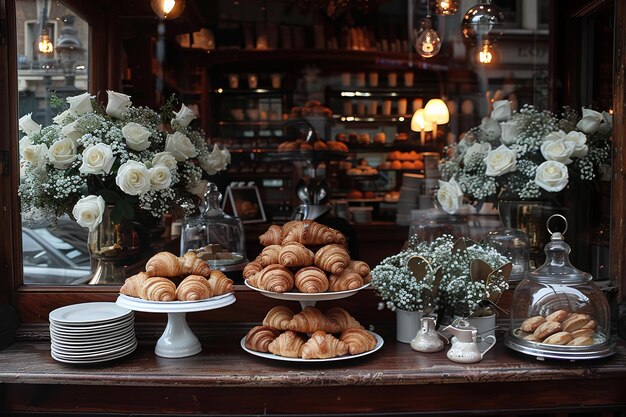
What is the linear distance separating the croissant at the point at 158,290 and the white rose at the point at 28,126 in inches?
33.7

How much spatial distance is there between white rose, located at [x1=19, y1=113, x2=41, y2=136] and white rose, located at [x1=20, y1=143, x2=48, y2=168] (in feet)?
0.39

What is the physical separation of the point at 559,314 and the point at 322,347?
0.78 meters

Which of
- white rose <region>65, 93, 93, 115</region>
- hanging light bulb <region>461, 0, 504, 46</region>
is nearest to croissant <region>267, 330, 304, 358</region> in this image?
white rose <region>65, 93, 93, 115</region>

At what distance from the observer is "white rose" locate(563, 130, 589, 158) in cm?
279

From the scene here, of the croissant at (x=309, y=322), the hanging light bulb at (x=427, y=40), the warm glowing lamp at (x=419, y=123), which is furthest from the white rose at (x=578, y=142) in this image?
the warm glowing lamp at (x=419, y=123)

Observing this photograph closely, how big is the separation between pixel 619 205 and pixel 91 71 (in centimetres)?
289

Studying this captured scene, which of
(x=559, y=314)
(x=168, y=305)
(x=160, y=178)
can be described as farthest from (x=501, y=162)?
(x=168, y=305)

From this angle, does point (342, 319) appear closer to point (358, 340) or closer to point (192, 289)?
point (358, 340)

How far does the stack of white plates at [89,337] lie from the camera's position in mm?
2068

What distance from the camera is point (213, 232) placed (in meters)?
3.00

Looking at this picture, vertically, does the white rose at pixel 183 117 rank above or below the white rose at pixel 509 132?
above

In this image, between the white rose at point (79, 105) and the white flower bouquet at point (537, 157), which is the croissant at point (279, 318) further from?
the white flower bouquet at point (537, 157)

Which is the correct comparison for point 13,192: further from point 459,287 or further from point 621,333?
point 621,333

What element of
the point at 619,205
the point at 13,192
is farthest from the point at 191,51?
the point at 619,205
